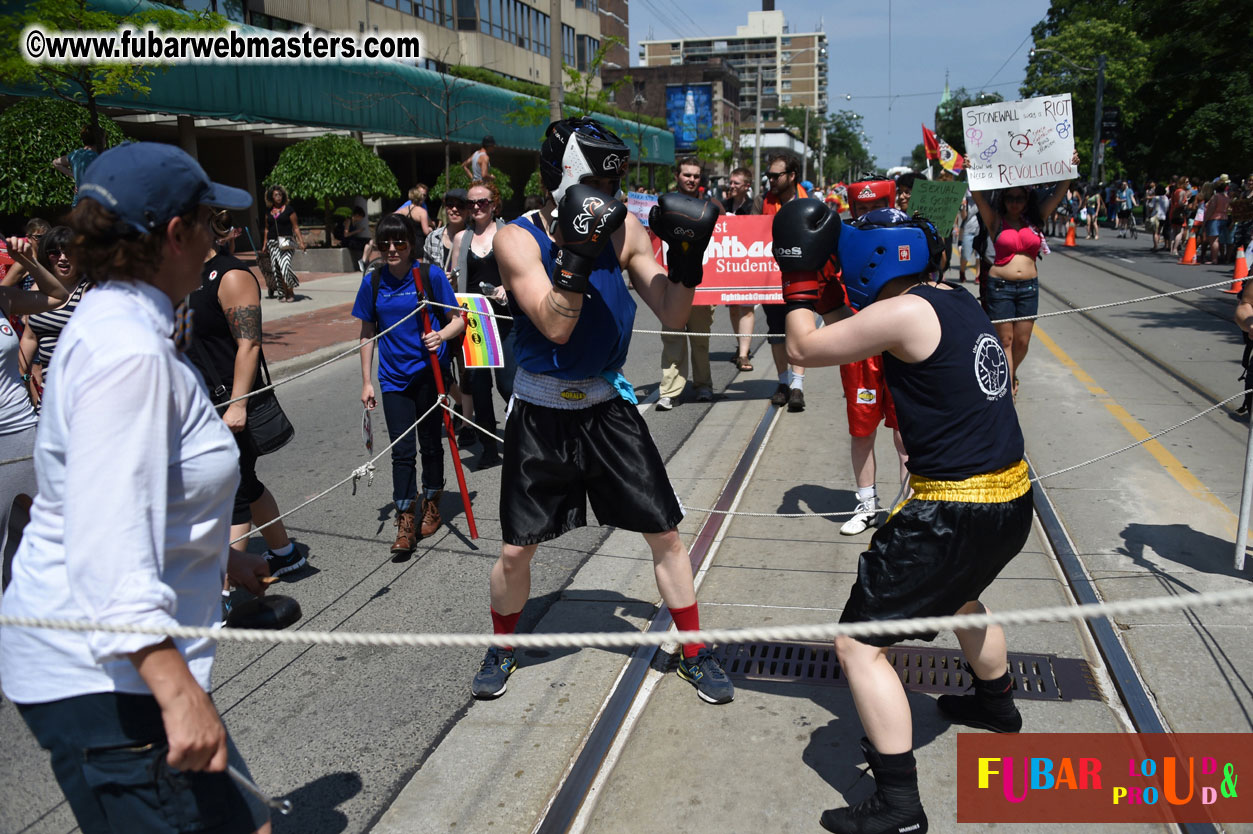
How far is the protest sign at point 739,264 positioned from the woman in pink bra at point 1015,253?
2224mm

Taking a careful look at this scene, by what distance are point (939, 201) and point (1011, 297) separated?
2090 millimetres

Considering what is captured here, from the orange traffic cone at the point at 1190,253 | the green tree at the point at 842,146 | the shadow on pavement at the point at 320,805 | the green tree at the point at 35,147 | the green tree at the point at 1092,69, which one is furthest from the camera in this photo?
the green tree at the point at 842,146

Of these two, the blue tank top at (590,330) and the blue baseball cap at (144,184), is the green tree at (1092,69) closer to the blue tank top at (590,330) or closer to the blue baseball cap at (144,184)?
the blue tank top at (590,330)

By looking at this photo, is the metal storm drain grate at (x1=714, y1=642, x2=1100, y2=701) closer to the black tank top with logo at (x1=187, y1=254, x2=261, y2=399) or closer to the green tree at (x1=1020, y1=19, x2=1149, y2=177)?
the black tank top with logo at (x1=187, y1=254, x2=261, y2=399)

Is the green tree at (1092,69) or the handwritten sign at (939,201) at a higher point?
the green tree at (1092,69)

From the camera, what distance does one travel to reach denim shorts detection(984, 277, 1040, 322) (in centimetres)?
718

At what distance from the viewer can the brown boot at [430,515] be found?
5.46 metres

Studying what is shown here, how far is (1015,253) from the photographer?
7055mm

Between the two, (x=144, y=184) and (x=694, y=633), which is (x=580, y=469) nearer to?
(x=694, y=633)

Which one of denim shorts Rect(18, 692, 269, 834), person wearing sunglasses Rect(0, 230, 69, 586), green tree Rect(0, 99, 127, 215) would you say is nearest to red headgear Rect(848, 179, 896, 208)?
person wearing sunglasses Rect(0, 230, 69, 586)

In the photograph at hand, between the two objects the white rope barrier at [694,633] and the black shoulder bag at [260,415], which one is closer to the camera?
the white rope barrier at [694,633]

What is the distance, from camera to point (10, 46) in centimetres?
920

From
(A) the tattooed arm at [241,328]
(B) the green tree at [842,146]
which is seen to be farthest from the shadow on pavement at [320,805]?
(B) the green tree at [842,146]

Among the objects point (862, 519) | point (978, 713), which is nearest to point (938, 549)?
point (978, 713)
